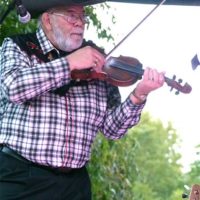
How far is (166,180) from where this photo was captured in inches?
1001

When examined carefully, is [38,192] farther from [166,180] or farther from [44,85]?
[166,180]

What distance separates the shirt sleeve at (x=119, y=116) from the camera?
2.21 meters

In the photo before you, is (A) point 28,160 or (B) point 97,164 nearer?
(A) point 28,160

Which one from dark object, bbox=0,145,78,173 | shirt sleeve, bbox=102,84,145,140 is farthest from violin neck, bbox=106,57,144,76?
dark object, bbox=0,145,78,173

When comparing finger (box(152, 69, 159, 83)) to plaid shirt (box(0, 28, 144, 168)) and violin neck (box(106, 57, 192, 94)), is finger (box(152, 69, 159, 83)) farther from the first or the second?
plaid shirt (box(0, 28, 144, 168))

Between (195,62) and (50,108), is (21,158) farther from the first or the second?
→ (195,62)

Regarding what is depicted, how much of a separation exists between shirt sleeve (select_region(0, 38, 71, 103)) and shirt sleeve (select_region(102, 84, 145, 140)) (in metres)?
0.31

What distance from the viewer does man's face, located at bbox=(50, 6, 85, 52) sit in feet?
7.09

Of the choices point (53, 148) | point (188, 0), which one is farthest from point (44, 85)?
point (188, 0)

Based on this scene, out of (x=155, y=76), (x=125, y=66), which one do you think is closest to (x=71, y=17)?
(x=125, y=66)

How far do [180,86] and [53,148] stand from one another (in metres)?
0.52

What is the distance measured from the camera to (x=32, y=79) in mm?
1955

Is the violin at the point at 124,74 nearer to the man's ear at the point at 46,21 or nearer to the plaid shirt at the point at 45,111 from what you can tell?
the plaid shirt at the point at 45,111

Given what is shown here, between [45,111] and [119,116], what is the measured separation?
31 cm
